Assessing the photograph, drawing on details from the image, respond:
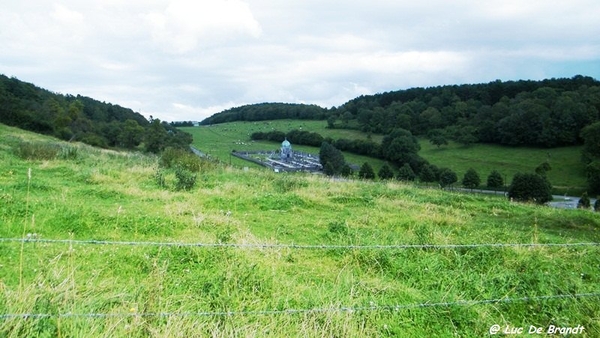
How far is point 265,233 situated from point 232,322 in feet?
13.1

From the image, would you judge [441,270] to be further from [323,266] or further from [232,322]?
[232,322]

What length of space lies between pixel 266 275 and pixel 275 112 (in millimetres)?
139674

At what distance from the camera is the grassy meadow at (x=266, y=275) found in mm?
4180

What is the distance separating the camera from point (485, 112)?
88750 mm

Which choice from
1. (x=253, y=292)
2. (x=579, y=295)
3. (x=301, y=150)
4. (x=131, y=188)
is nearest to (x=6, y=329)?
(x=253, y=292)

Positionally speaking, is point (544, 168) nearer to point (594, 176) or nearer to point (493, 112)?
point (594, 176)

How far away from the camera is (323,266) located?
6270mm

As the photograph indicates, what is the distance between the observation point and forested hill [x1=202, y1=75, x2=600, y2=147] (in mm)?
74312

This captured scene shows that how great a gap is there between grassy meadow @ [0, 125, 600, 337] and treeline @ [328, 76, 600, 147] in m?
74.4

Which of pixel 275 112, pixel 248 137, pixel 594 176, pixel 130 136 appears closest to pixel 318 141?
pixel 248 137

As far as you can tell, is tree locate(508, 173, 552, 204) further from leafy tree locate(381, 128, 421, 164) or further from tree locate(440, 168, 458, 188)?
leafy tree locate(381, 128, 421, 164)

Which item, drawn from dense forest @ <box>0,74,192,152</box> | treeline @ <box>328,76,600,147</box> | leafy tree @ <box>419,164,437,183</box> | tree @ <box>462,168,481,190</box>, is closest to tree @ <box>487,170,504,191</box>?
tree @ <box>462,168,481,190</box>

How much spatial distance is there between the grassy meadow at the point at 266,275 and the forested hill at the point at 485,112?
245 ft

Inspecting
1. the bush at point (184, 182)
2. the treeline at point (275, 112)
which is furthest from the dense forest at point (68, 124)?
the treeline at point (275, 112)
